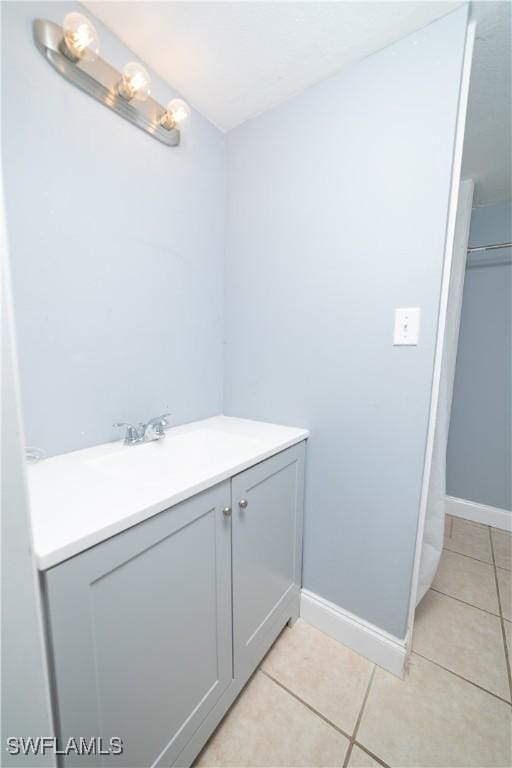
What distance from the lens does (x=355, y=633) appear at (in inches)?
48.4

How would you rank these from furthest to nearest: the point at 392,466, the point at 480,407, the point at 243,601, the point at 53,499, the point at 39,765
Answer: the point at 480,407
the point at 392,466
the point at 243,601
the point at 53,499
the point at 39,765

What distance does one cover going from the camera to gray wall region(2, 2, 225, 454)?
0.87m

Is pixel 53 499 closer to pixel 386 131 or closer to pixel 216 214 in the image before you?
pixel 216 214

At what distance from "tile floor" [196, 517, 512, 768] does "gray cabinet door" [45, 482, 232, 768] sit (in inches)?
8.4

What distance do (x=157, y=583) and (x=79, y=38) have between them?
1.49m

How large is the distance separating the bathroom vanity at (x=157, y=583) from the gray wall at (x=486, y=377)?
5.63 feet

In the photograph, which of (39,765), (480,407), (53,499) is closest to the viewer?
(39,765)

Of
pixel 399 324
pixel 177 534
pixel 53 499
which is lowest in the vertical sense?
pixel 177 534

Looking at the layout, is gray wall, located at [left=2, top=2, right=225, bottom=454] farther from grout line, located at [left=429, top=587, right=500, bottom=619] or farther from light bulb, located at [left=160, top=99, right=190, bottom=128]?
grout line, located at [left=429, top=587, right=500, bottom=619]

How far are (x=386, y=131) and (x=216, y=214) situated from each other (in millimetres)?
778

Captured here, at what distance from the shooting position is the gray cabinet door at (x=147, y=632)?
0.56 m

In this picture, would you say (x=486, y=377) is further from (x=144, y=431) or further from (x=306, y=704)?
(x=144, y=431)

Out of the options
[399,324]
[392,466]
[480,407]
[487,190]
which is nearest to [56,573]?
[392,466]

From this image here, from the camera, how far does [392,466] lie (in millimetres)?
1119
